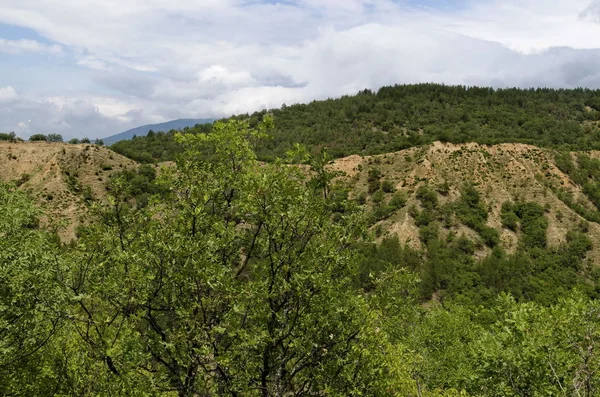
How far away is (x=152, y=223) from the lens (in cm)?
1072

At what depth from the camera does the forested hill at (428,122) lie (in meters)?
125

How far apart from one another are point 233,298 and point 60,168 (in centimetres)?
9274

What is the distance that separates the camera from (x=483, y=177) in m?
100

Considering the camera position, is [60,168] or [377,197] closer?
[60,168]

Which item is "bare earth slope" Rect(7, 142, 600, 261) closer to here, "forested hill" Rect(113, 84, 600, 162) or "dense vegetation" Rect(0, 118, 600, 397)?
"forested hill" Rect(113, 84, 600, 162)

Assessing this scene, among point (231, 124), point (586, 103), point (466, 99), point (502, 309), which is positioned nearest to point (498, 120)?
point (466, 99)

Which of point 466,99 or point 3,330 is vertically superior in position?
point 466,99

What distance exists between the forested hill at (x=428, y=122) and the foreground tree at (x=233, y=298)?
97.9 metres

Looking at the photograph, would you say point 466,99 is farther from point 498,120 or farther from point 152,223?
point 152,223

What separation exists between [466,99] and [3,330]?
19172 centimetres

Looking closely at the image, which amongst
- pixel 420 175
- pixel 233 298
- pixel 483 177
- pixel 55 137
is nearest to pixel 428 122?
pixel 483 177

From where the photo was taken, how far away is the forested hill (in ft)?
411

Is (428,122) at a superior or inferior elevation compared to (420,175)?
superior

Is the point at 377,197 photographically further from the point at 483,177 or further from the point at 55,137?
the point at 55,137
